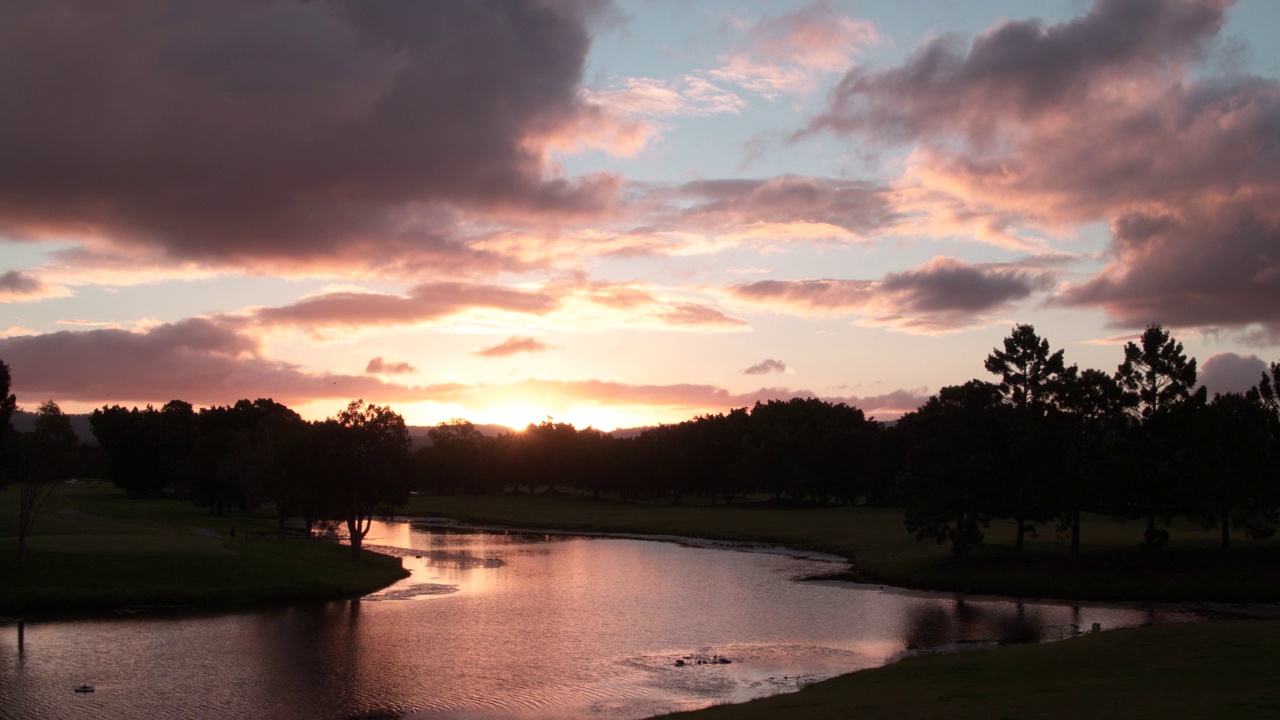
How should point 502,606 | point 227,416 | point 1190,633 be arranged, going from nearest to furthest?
point 1190,633, point 502,606, point 227,416

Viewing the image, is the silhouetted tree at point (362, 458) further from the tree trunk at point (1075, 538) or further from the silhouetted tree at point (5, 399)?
the tree trunk at point (1075, 538)

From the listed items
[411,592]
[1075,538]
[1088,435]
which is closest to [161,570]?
[411,592]

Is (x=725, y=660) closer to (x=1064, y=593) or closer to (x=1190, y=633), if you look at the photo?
(x=1190, y=633)

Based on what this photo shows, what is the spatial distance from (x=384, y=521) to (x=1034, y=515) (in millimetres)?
98159

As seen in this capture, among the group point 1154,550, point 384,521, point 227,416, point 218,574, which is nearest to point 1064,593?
Result: point 1154,550

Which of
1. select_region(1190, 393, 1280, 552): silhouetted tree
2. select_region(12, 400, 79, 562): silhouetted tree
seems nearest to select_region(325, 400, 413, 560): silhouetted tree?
select_region(12, 400, 79, 562): silhouetted tree

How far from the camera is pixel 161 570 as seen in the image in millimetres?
55281

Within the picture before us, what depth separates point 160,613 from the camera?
158ft

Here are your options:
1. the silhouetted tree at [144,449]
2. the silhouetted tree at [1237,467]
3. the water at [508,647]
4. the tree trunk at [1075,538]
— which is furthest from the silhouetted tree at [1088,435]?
the silhouetted tree at [144,449]

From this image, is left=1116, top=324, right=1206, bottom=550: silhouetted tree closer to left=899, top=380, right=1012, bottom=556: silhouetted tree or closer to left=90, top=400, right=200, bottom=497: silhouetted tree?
left=899, top=380, right=1012, bottom=556: silhouetted tree

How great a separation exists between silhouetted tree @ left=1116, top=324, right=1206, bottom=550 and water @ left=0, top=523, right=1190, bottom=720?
37.8ft

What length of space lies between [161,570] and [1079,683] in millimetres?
49830

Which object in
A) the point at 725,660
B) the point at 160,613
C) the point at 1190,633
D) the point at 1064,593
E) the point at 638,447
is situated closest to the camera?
the point at 1190,633

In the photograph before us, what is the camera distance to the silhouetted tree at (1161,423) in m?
60.7
